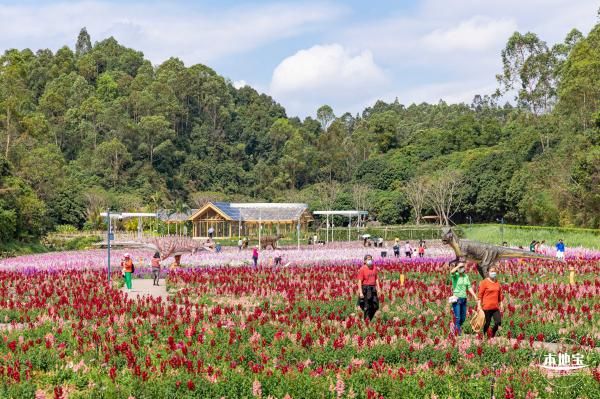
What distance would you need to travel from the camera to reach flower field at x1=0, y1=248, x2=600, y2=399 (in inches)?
324

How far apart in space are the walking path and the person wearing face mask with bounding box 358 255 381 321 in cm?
628

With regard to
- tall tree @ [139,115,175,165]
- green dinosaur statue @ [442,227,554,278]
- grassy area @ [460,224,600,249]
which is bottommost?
grassy area @ [460,224,600,249]

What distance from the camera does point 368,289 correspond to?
13227mm

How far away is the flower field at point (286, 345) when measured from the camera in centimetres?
823

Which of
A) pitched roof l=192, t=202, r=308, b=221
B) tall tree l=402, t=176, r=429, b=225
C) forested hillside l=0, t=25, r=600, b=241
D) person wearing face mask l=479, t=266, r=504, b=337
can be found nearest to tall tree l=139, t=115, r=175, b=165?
forested hillside l=0, t=25, r=600, b=241

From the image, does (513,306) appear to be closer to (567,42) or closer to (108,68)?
(567,42)

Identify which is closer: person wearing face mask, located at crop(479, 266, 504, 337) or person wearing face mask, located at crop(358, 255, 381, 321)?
person wearing face mask, located at crop(479, 266, 504, 337)

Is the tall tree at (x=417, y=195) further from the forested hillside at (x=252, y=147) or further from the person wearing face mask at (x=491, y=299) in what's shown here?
the person wearing face mask at (x=491, y=299)

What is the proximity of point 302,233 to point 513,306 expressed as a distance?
44.9 metres

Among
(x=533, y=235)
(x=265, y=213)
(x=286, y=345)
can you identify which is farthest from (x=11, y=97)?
(x=286, y=345)

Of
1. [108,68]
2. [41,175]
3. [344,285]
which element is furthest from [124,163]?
[344,285]

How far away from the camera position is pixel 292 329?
12.0m

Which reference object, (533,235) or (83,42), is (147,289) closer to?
(533,235)

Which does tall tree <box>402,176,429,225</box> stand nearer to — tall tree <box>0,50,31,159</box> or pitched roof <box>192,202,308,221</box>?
pitched roof <box>192,202,308,221</box>
